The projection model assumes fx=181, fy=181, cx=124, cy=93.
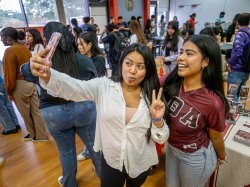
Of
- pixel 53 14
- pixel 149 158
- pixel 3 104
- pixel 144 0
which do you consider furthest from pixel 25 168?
pixel 144 0

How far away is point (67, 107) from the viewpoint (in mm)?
1282

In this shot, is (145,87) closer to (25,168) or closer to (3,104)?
(25,168)

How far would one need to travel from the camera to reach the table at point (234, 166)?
1.30m

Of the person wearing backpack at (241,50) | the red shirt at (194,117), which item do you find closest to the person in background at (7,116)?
the red shirt at (194,117)

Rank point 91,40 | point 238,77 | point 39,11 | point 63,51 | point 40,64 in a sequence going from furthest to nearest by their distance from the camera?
point 39,11, point 238,77, point 91,40, point 63,51, point 40,64

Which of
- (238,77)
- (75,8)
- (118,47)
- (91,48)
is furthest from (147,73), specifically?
(75,8)

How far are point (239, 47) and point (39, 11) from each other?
5925mm

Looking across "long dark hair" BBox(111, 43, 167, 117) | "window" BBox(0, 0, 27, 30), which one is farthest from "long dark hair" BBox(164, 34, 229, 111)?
"window" BBox(0, 0, 27, 30)

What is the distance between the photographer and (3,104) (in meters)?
2.72

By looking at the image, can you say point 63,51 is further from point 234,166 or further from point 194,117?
point 234,166

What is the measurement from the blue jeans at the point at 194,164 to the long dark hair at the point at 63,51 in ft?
2.88

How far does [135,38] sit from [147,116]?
2567mm

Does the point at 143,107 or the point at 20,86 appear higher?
the point at 143,107

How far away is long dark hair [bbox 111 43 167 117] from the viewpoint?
0.97 m
